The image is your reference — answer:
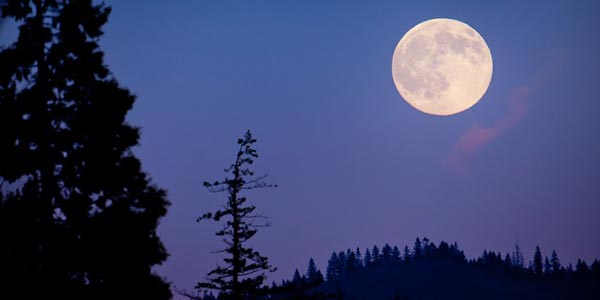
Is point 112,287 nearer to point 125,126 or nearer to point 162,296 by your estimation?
point 162,296

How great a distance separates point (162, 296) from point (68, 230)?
286 centimetres

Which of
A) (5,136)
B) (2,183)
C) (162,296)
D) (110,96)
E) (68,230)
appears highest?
(110,96)

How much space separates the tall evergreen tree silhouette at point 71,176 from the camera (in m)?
14.4

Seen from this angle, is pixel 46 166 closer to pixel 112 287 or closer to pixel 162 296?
pixel 112 287

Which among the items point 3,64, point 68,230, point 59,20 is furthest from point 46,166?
point 59,20

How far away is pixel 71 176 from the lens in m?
15.1

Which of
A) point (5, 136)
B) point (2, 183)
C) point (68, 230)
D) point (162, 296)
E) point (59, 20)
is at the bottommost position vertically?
point (162, 296)

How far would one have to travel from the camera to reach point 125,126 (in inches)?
628

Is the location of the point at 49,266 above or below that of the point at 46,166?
below

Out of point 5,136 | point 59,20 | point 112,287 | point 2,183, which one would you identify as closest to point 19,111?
point 5,136

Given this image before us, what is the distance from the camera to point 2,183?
1462 cm

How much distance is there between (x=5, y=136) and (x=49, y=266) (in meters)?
3.31

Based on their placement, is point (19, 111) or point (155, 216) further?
point (155, 216)

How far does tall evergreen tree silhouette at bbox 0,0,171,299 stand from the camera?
14414 millimetres
